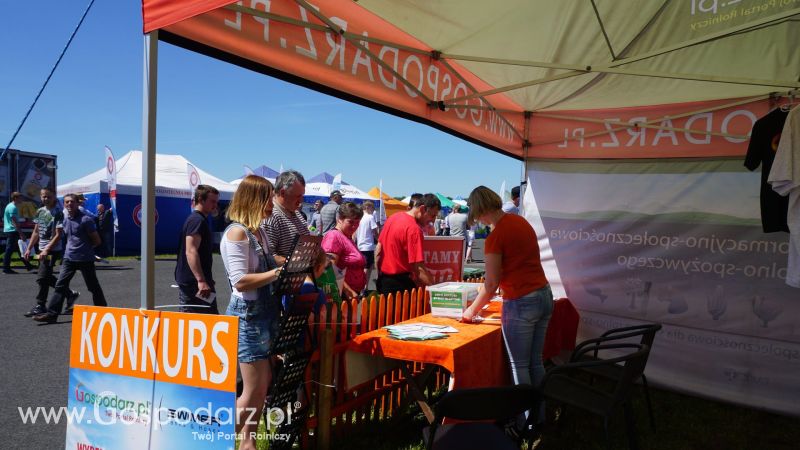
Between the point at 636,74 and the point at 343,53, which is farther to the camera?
the point at 636,74

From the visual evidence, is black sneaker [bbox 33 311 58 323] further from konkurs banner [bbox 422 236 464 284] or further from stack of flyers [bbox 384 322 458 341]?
stack of flyers [bbox 384 322 458 341]

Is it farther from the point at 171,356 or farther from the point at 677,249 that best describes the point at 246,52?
the point at 677,249

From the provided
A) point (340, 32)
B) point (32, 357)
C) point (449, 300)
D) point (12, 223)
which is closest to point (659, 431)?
point (449, 300)

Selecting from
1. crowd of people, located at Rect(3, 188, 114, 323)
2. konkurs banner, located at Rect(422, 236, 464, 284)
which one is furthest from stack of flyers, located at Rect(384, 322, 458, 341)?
crowd of people, located at Rect(3, 188, 114, 323)

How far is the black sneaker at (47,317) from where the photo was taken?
6.13 m

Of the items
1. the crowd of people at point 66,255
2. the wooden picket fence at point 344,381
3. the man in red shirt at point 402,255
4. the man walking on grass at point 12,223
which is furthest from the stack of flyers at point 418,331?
the man walking on grass at point 12,223

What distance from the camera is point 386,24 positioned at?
3361mm

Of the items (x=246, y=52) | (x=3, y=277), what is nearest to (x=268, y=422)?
(x=246, y=52)

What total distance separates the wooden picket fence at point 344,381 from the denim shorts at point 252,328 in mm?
394

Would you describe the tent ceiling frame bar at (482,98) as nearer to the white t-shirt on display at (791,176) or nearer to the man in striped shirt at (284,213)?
the man in striped shirt at (284,213)

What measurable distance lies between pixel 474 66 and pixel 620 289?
272cm

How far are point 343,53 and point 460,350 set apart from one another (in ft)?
6.18

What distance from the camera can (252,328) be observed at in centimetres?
235

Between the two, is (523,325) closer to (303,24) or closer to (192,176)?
(303,24)
